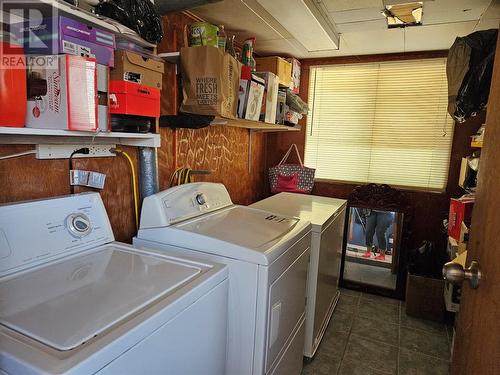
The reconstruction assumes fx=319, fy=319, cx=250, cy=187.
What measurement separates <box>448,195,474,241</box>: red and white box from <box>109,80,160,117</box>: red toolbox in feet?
6.89

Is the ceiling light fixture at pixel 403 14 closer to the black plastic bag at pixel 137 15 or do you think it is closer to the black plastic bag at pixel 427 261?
the black plastic bag at pixel 137 15

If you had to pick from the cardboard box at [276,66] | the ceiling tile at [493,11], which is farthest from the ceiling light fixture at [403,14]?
the cardboard box at [276,66]

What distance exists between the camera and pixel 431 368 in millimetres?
2170

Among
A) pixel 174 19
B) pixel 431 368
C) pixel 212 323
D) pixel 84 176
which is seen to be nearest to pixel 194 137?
pixel 174 19

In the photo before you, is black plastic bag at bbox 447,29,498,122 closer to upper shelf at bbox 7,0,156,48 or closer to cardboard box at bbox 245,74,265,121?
cardboard box at bbox 245,74,265,121

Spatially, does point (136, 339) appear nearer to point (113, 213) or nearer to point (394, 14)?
point (113, 213)

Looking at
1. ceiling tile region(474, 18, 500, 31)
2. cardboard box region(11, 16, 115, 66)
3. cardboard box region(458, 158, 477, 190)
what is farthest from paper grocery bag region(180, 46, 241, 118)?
cardboard box region(458, 158, 477, 190)

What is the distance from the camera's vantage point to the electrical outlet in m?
1.24

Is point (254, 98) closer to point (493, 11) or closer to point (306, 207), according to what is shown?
point (306, 207)

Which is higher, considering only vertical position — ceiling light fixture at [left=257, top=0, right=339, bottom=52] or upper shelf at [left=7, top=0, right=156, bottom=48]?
ceiling light fixture at [left=257, top=0, right=339, bottom=52]

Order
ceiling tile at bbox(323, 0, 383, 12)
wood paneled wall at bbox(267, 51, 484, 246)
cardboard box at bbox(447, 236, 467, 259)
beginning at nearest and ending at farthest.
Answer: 1. ceiling tile at bbox(323, 0, 383, 12)
2. cardboard box at bbox(447, 236, 467, 259)
3. wood paneled wall at bbox(267, 51, 484, 246)

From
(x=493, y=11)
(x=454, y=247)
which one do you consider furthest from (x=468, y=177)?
(x=493, y=11)

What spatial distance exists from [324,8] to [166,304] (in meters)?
2.06

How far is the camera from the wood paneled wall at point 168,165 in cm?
121
